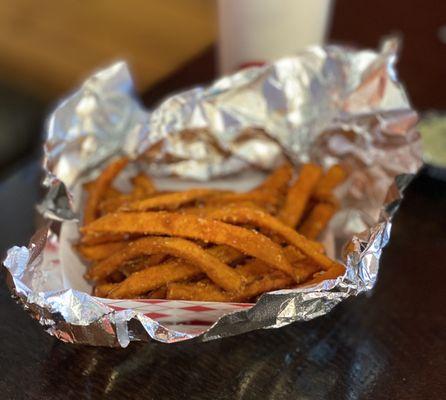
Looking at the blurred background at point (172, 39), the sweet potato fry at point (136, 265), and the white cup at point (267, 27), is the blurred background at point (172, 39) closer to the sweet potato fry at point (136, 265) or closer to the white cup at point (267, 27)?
the white cup at point (267, 27)

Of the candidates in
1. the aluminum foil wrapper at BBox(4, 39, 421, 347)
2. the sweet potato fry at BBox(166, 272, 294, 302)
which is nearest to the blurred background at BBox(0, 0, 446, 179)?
the aluminum foil wrapper at BBox(4, 39, 421, 347)

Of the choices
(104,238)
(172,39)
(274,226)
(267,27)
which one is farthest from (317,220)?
(172,39)

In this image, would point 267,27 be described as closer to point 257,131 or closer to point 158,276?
point 257,131

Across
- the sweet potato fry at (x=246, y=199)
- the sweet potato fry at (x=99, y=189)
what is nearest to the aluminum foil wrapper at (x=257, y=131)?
the sweet potato fry at (x=99, y=189)

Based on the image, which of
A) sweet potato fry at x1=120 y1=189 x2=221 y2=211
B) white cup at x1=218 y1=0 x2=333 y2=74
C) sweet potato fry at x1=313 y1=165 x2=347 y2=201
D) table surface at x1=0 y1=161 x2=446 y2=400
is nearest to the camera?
table surface at x1=0 y1=161 x2=446 y2=400

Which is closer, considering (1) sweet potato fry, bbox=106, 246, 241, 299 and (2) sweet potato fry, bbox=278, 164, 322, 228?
(1) sweet potato fry, bbox=106, 246, 241, 299

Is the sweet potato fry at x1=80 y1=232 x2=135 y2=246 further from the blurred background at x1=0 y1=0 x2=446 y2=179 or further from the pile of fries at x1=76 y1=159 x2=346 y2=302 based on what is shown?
the blurred background at x1=0 y1=0 x2=446 y2=179
